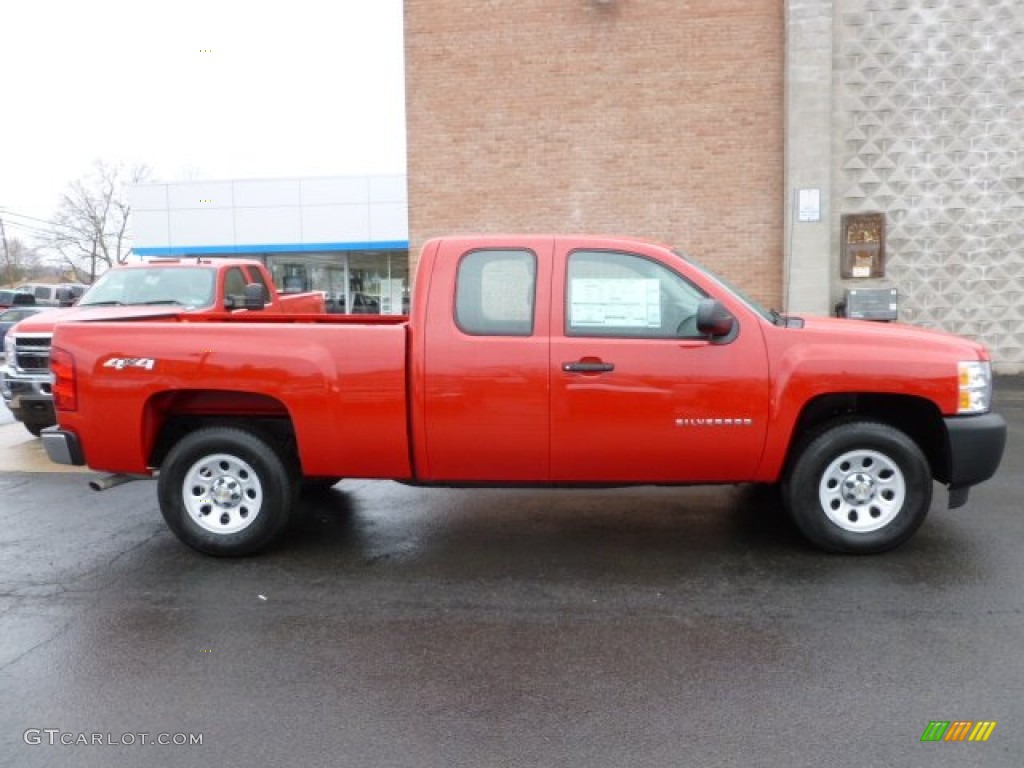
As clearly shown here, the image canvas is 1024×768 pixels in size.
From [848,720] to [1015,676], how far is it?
0.91 meters

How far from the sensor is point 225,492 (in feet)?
16.9

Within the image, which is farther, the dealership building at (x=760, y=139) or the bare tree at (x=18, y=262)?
the bare tree at (x=18, y=262)

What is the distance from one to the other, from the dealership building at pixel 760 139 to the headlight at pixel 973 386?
8561mm

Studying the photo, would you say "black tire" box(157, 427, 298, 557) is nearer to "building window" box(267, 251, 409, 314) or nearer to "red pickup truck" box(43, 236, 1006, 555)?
"red pickup truck" box(43, 236, 1006, 555)

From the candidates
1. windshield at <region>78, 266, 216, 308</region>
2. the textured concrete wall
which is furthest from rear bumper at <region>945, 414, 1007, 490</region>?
the textured concrete wall

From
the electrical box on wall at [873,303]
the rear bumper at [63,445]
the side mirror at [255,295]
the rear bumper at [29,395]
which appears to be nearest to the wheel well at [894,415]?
Result: the rear bumper at [63,445]

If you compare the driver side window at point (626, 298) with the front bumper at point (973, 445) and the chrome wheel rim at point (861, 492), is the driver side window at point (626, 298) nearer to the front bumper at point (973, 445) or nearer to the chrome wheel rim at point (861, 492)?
the chrome wheel rim at point (861, 492)

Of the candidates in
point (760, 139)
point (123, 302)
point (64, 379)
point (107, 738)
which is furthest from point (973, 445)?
point (760, 139)

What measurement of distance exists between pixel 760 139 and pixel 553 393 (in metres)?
10.4

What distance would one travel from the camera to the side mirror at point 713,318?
15.2 feet

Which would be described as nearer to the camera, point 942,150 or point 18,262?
point 942,150

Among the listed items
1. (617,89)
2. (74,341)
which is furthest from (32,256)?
(74,341)

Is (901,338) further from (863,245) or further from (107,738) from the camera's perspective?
(863,245)

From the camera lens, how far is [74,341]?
16.6ft
